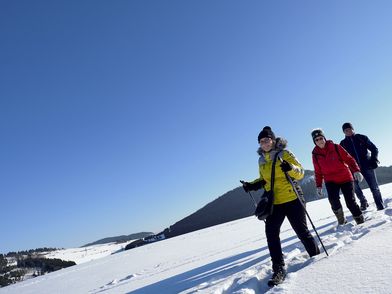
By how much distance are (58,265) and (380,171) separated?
15848 centimetres

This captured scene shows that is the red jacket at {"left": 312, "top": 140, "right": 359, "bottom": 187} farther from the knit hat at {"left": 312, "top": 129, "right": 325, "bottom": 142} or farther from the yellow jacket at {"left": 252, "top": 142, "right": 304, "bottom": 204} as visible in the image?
the yellow jacket at {"left": 252, "top": 142, "right": 304, "bottom": 204}

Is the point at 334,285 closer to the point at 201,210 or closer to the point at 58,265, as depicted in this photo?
the point at 201,210

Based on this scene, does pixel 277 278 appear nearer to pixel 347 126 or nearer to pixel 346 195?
pixel 346 195

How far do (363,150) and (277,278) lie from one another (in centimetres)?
633

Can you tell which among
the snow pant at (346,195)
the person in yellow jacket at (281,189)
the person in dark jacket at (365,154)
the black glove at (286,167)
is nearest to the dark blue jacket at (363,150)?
the person in dark jacket at (365,154)

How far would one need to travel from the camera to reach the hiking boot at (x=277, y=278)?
408 centimetres

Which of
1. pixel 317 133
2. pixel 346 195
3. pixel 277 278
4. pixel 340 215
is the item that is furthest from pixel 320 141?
pixel 277 278

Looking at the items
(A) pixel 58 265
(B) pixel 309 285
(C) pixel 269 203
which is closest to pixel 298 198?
(C) pixel 269 203

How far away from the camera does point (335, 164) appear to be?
7.55 meters

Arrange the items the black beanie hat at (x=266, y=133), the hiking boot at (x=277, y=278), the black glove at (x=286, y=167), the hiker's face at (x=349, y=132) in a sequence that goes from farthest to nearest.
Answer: the hiker's face at (x=349, y=132)
the black beanie hat at (x=266, y=133)
the black glove at (x=286, y=167)
the hiking boot at (x=277, y=278)

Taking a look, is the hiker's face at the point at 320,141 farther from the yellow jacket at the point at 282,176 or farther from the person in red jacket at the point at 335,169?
the yellow jacket at the point at 282,176

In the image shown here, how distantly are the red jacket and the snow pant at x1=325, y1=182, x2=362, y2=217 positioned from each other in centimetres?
10

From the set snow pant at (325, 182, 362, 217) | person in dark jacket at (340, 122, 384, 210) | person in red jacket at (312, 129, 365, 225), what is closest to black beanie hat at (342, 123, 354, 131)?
person in dark jacket at (340, 122, 384, 210)

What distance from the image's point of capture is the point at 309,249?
5098mm
